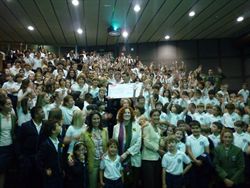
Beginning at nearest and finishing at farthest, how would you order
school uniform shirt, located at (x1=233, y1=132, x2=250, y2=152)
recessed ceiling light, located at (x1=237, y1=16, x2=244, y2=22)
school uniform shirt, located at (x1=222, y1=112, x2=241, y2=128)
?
1. school uniform shirt, located at (x1=233, y1=132, x2=250, y2=152)
2. school uniform shirt, located at (x1=222, y1=112, x2=241, y2=128)
3. recessed ceiling light, located at (x1=237, y1=16, x2=244, y2=22)

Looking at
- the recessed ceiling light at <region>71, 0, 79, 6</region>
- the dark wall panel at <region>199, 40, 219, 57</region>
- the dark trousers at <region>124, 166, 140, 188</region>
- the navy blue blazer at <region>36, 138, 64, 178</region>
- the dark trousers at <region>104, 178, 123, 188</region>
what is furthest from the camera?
the dark wall panel at <region>199, 40, 219, 57</region>

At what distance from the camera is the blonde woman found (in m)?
4.40

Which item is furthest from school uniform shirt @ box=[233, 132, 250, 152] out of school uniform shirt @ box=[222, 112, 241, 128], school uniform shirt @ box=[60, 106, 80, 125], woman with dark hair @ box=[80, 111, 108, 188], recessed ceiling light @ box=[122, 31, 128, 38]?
recessed ceiling light @ box=[122, 31, 128, 38]

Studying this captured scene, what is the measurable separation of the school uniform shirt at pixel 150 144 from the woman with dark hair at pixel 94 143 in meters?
0.70

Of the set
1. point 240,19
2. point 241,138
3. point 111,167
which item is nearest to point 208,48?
point 240,19

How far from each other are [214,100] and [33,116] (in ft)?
18.3

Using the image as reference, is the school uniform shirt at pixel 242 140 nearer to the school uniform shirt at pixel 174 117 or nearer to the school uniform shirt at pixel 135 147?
the school uniform shirt at pixel 174 117

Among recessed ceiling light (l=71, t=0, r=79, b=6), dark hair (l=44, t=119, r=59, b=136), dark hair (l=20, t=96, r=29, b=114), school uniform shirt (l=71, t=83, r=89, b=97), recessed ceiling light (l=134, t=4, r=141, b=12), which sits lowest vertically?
dark hair (l=44, t=119, r=59, b=136)

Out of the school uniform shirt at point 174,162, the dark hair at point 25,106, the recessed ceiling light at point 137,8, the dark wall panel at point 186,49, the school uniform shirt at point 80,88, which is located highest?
the recessed ceiling light at point 137,8

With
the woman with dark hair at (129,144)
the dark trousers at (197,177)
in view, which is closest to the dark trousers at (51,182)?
the woman with dark hair at (129,144)

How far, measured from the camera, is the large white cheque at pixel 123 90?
6.37 metres

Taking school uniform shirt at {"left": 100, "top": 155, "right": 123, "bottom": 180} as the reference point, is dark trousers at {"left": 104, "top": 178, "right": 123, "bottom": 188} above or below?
below

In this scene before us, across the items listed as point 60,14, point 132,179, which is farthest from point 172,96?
point 60,14

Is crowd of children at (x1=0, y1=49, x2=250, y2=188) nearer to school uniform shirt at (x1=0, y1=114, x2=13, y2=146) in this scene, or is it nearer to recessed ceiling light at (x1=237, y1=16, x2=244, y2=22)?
school uniform shirt at (x1=0, y1=114, x2=13, y2=146)
